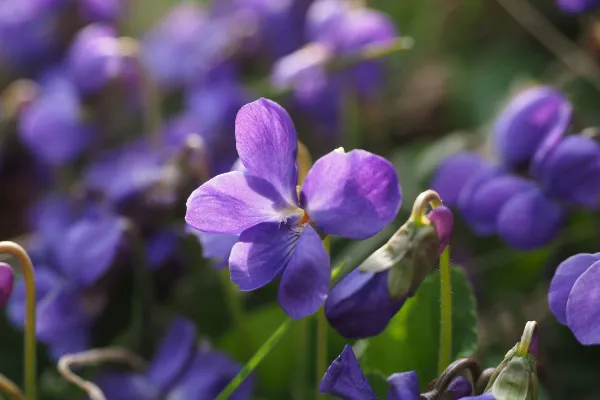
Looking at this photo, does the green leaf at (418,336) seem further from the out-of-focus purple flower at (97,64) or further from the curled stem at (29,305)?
the out-of-focus purple flower at (97,64)

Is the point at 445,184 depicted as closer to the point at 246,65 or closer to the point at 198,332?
the point at 198,332

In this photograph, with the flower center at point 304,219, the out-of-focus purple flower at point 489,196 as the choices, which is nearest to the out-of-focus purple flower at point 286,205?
the flower center at point 304,219

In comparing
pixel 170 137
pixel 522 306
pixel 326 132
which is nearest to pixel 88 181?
pixel 170 137

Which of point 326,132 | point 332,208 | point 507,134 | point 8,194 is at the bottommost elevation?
point 8,194

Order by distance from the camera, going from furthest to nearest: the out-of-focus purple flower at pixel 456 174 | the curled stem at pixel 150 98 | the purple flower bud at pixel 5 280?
the curled stem at pixel 150 98 < the out-of-focus purple flower at pixel 456 174 < the purple flower bud at pixel 5 280

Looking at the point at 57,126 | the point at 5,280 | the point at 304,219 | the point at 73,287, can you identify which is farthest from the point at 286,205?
the point at 57,126

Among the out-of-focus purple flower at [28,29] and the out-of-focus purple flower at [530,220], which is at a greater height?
the out-of-focus purple flower at [28,29]

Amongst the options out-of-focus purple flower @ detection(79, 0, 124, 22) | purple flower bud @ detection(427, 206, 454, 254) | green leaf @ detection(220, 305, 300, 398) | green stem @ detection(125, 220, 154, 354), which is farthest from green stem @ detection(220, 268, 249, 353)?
out-of-focus purple flower @ detection(79, 0, 124, 22)
